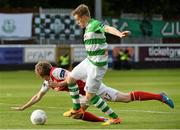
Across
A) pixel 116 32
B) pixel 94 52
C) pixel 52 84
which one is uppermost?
pixel 116 32

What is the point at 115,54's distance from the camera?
4569cm

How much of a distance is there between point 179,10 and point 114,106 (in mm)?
39074

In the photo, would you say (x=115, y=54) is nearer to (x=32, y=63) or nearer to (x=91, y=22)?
(x=32, y=63)

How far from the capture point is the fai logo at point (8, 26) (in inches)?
1766

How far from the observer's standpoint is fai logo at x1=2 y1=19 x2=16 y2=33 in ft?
147

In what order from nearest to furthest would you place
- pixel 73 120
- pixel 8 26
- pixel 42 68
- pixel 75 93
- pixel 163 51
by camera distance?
A: pixel 42 68, pixel 75 93, pixel 73 120, pixel 8 26, pixel 163 51

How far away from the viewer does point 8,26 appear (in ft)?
148

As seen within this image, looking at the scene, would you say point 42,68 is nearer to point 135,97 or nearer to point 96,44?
point 96,44

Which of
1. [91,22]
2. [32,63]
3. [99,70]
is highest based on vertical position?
[91,22]

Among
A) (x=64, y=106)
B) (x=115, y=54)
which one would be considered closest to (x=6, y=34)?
(x=115, y=54)

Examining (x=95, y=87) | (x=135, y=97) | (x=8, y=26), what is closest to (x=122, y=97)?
(x=135, y=97)

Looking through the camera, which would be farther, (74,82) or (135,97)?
(135,97)

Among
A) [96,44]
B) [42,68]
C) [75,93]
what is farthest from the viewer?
[75,93]

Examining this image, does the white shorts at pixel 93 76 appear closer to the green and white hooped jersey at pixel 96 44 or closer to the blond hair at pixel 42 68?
the green and white hooped jersey at pixel 96 44
